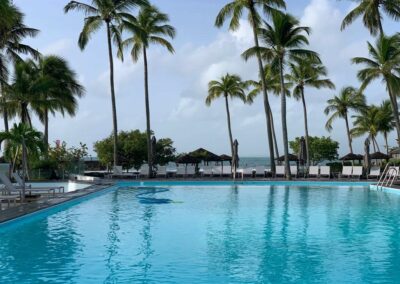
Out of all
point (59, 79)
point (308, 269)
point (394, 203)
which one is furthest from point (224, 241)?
point (59, 79)

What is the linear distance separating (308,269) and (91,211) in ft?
26.7

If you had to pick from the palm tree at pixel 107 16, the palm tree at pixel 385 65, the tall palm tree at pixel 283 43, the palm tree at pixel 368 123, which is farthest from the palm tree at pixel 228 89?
the palm tree at pixel 368 123

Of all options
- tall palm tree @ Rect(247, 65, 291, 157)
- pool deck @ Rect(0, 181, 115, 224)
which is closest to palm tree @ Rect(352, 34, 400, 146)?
tall palm tree @ Rect(247, 65, 291, 157)

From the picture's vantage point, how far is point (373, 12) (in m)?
25.6

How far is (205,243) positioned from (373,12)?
21.1 m

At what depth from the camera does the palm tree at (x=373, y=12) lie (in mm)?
25447

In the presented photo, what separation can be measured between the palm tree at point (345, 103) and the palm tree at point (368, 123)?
55.3 inches

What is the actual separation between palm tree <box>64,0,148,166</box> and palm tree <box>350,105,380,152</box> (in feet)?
80.5

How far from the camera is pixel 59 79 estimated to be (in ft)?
101

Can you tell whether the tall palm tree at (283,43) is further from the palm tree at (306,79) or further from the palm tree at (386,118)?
the palm tree at (386,118)

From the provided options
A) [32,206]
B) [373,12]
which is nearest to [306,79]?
[373,12]

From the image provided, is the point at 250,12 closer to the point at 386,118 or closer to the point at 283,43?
the point at 283,43

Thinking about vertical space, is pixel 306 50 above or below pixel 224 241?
above

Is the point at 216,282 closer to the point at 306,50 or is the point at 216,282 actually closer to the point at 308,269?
the point at 308,269
